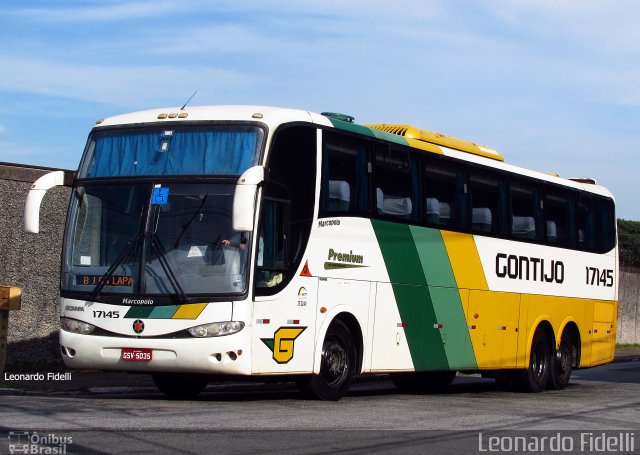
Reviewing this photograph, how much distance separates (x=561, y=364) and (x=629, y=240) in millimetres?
64645

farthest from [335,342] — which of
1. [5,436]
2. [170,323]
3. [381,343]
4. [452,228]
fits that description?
[5,436]

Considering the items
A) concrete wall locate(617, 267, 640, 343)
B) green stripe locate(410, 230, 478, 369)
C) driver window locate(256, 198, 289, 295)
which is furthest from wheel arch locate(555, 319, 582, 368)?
concrete wall locate(617, 267, 640, 343)

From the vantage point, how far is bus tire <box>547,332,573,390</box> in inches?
771

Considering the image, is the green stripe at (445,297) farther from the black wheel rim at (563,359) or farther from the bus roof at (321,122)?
the black wheel rim at (563,359)

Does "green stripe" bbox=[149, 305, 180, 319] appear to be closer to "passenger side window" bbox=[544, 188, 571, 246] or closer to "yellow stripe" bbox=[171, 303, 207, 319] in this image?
"yellow stripe" bbox=[171, 303, 207, 319]

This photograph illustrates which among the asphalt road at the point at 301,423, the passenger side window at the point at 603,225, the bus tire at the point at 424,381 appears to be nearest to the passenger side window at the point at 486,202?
the bus tire at the point at 424,381

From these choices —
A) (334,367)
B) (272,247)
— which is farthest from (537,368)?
(272,247)

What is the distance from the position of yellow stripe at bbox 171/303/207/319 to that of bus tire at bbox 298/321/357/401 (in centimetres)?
197

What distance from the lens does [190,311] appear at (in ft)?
40.6

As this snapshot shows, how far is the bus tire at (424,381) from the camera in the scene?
18.5m

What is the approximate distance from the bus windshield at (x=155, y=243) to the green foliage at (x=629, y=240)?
58.9 meters

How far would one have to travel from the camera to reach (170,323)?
1244 cm

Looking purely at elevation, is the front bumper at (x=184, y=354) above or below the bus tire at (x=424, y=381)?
above

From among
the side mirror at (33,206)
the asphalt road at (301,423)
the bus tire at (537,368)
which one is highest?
the side mirror at (33,206)
